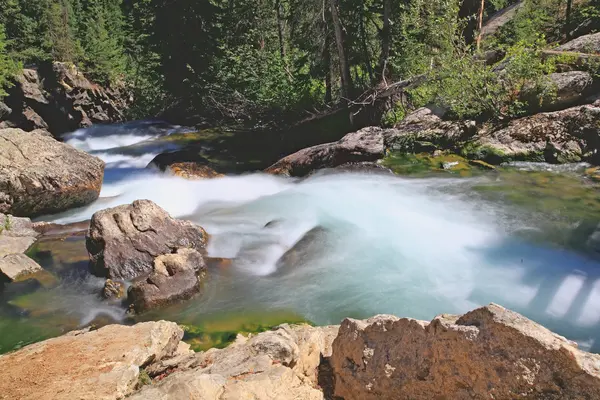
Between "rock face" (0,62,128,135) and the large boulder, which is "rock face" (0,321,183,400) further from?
"rock face" (0,62,128,135)

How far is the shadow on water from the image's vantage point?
22.1 ft

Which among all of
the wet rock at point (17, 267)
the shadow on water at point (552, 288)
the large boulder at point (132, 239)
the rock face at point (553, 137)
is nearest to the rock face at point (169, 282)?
the large boulder at point (132, 239)

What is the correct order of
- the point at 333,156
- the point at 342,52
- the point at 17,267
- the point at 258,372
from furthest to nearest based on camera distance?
the point at 342,52 < the point at 333,156 < the point at 17,267 < the point at 258,372

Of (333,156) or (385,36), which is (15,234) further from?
(385,36)

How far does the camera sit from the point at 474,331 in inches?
134

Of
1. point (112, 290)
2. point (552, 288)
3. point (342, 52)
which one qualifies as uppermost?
point (342, 52)

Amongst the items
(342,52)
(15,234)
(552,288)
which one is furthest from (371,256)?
(342,52)

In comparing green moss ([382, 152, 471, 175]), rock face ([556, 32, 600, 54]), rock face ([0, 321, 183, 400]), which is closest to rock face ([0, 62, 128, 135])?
green moss ([382, 152, 471, 175])

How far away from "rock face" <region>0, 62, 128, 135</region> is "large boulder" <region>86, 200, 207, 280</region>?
951 inches

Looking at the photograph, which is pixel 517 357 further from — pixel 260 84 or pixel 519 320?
pixel 260 84

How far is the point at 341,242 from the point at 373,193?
11.0 ft

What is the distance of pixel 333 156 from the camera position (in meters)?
15.4

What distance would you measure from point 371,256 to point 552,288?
3.28m

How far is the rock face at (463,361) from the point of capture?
9.80 feet
